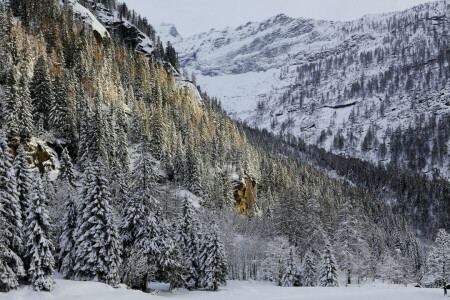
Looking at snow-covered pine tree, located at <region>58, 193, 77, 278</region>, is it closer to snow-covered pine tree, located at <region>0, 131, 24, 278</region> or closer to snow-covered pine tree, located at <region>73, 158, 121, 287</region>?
snow-covered pine tree, located at <region>73, 158, 121, 287</region>

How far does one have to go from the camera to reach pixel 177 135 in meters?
109

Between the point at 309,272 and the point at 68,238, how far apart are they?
113 feet

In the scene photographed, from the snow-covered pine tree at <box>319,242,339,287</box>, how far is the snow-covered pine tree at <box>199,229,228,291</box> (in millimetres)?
14875

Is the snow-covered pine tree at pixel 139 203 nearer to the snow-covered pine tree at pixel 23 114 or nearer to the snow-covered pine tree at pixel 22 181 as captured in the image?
the snow-covered pine tree at pixel 22 181

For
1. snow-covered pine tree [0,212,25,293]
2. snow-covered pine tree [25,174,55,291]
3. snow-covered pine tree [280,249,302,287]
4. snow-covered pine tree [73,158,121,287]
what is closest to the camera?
snow-covered pine tree [0,212,25,293]

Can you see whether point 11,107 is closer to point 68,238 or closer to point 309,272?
point 68,238

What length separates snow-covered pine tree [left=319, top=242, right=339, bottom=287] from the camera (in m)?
50.1

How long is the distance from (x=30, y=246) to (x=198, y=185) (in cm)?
6079

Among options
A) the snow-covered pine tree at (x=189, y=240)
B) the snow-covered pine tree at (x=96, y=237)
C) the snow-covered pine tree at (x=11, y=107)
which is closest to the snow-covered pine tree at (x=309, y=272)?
the snow-covered pine tree at (x=189, y=240)

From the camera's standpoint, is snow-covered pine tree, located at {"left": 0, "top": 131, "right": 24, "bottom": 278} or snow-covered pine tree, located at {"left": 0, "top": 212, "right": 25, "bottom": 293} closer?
snow-covered pine tree, located at {"left": 0, "top": 212, "right": 25, "bottom": 293}

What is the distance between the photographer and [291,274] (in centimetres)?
5197

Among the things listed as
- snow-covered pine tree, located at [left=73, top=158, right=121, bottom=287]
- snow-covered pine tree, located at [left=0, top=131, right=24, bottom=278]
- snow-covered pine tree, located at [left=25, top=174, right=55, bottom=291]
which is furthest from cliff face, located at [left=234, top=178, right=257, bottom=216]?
snow-covered pine tree, located at [left=0, top=131, right=24, bottom=278]

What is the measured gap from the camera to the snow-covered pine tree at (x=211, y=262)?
4538 cm

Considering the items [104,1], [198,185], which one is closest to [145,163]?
[198,185]
